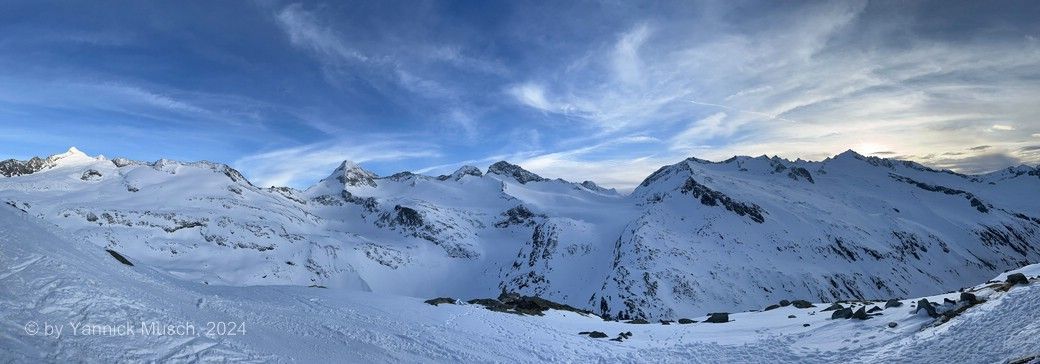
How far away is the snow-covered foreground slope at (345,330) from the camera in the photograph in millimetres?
→ 12305

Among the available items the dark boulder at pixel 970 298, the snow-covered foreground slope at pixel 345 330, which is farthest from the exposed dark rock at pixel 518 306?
the dark boulder at pixel 970 298

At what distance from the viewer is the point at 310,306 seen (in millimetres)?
24312

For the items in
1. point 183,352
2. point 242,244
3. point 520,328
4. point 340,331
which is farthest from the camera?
point 242,244

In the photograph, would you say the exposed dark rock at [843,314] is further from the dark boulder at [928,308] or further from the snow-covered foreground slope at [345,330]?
the dark boulder at [928,308]

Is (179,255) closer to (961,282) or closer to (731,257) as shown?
(731,257)

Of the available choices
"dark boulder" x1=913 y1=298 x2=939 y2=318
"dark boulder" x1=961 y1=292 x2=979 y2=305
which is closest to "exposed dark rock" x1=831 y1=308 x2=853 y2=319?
"dark boulder" x1=913 y1=298 x2=939 y2=318

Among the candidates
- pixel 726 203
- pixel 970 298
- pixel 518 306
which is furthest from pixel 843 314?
pixel 726 203

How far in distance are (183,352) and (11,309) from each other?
4.18 meters

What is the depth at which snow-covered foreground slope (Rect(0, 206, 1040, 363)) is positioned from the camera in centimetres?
1230

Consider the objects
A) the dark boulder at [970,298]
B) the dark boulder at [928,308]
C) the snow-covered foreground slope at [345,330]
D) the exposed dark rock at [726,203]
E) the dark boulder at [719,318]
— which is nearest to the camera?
the snow-covered foreground slope at [345,330]

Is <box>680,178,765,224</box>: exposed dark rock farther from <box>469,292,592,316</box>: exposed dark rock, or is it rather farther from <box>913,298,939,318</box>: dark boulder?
<box>913,298,939,318</box>: dark boulder

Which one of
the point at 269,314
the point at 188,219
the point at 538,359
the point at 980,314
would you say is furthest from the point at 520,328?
the point at 188,219

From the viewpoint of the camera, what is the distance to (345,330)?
63.4ft

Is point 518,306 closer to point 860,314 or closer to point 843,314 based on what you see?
point 843,314
